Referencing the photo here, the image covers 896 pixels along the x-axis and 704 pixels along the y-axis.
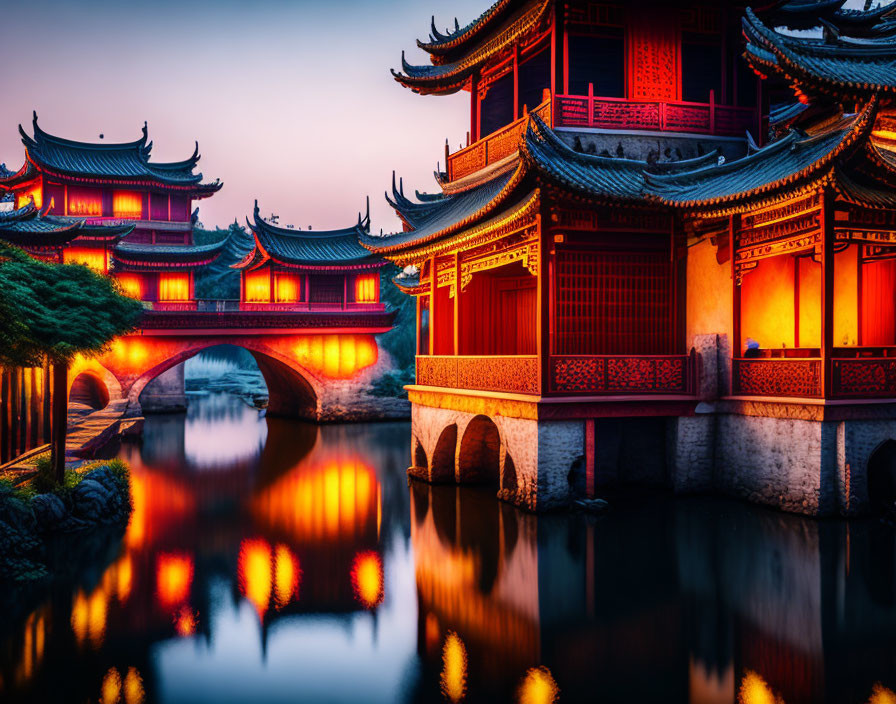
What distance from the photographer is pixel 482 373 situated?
569 inches

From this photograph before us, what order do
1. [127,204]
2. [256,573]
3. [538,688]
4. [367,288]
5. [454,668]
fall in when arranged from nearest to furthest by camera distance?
[538,688] < [454,668] < [256,573] < [367,288] < [127,204]

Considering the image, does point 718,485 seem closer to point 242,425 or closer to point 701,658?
point 701,658

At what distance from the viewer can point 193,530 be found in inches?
514

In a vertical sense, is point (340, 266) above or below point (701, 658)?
above

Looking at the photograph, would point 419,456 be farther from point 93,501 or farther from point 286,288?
point 286,288

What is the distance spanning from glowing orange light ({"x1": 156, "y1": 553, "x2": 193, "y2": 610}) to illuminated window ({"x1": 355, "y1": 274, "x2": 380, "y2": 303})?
76.1 feet

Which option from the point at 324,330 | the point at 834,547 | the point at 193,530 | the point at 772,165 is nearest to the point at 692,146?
the point at 772,165

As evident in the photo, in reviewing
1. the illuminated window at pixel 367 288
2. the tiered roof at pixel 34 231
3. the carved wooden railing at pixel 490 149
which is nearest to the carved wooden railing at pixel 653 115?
the carved wooden railing at pixel 490 149

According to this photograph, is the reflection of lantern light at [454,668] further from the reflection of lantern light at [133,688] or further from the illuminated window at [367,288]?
the illuminated window at [367,288]

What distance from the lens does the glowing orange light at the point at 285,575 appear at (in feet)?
30.7

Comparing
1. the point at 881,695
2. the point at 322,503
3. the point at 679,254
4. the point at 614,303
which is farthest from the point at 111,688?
the point at 679,254

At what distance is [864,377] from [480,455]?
776 centimetres

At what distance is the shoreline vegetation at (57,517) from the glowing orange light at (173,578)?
1.09 meters

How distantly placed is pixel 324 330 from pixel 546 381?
2036 cm
